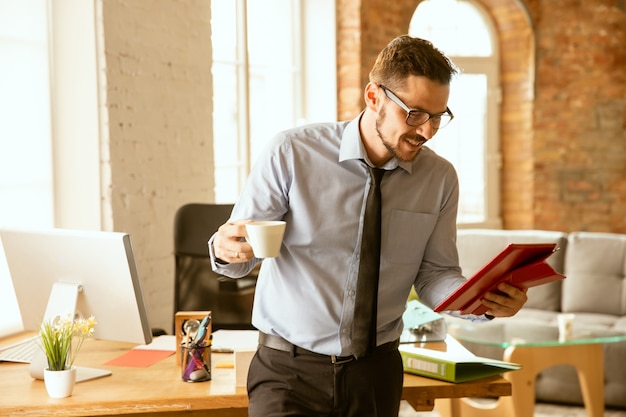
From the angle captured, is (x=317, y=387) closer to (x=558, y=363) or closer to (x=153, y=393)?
(x=153, y=393)

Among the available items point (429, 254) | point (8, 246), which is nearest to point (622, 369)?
point (429, 254)

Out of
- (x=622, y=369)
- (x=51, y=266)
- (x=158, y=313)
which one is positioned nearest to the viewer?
(x=51, y=266)

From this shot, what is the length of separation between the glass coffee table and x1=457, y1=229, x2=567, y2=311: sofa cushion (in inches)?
30.0

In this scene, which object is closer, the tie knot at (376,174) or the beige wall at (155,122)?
the tie knot at (376,174)

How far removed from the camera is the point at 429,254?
2.15 meters

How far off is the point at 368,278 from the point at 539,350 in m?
2.27

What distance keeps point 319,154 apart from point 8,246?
39.1 inches

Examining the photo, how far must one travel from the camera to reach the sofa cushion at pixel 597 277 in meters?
4.90

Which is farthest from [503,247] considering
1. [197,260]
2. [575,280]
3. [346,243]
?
[346,243]

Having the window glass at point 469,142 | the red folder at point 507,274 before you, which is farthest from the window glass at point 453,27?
the red folder at point 507,274

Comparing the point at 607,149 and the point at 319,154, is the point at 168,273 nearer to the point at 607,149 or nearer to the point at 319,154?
the point at 319,154

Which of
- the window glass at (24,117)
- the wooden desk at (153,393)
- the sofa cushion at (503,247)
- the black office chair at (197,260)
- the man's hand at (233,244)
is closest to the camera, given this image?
the man's hand at (233,244)

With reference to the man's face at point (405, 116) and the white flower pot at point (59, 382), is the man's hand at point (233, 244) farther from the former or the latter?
the white flower pot at point (59, 382)

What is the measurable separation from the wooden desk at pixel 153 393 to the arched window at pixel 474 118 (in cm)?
530
